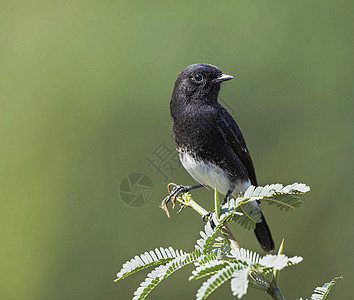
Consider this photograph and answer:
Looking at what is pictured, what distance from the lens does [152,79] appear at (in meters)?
6.75

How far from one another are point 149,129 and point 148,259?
456 cm

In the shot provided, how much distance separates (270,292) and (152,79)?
5.29 m

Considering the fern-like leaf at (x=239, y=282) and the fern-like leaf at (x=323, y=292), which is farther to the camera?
the fern-like leaf at (x=323, y=292)

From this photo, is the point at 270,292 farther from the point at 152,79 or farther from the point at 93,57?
the point at 93,57

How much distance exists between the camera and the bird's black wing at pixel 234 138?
4621 mm

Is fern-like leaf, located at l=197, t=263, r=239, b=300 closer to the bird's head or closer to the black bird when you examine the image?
the black bird

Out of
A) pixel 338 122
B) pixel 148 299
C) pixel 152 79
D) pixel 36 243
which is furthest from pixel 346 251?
pixel 36 243

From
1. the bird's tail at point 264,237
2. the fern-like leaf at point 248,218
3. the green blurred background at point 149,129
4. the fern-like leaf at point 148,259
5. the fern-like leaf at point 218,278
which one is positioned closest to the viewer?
the fern-like leaf at point 218,278

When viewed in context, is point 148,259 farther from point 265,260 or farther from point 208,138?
point 208,138

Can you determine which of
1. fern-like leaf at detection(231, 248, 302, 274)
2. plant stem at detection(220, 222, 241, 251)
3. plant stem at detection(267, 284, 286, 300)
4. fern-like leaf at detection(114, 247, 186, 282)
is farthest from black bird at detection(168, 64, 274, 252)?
plant stem at detection(267, 284, 286, 300)

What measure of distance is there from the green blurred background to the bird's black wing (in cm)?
147

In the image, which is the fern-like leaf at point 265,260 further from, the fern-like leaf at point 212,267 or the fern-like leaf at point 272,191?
the fern-like leaf at point 272,191

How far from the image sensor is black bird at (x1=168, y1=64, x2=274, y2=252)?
14.4 feet

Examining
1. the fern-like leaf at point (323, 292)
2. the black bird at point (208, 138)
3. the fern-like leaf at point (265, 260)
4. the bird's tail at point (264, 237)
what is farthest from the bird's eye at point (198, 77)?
the fern-like leaf at point (323, 292)
